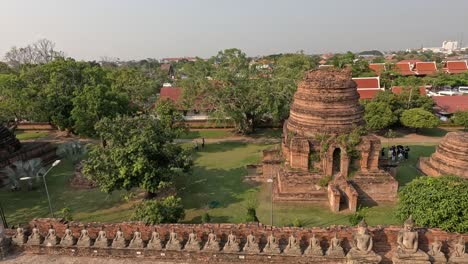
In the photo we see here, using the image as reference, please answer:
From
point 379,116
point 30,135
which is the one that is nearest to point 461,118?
Answer: point 379,116

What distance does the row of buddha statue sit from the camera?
9.66m

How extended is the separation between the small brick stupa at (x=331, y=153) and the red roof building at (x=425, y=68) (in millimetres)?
53778

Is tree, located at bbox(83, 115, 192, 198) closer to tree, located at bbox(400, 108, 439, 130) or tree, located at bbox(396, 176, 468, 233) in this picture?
tree, located at bbox(396, 176, 468, 233)

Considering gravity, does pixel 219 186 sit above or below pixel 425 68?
below

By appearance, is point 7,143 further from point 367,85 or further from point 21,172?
point 367,85

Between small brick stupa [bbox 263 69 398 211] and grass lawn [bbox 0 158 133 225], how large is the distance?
922 cm

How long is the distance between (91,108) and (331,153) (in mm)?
18343

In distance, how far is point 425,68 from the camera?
65.4 metres

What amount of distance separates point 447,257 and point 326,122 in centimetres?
1069

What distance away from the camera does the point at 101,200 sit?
19.5 m

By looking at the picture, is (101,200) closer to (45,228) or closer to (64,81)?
(45,228)

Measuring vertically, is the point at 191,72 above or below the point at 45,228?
above

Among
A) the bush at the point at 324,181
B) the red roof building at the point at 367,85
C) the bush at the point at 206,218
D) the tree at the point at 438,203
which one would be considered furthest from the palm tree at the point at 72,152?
the red roof building at the point at 367,85

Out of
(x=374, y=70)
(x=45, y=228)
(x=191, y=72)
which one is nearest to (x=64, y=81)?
(x=191, y=72)
